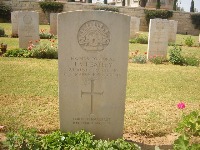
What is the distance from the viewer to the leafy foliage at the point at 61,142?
3463 millimetres

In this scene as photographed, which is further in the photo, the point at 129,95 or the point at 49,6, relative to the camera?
the point at 49,6

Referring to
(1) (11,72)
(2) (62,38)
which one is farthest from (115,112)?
(1) (11,72)

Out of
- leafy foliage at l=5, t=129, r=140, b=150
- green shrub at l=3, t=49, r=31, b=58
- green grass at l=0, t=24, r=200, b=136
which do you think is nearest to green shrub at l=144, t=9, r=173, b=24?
green grass at l=0, t=24, r=200, b=136

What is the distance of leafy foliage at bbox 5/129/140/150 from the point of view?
11.4ft

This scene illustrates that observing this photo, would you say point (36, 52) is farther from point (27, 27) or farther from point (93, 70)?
point (93, 70)

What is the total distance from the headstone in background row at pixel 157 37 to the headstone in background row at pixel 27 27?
5.43 metres

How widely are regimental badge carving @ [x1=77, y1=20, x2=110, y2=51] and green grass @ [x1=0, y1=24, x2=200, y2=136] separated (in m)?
1.82

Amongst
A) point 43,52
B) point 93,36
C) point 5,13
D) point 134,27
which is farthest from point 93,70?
point 5,13

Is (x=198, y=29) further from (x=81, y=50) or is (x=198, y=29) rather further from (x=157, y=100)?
(x=81, y=50)

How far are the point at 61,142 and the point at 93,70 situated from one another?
121 cm

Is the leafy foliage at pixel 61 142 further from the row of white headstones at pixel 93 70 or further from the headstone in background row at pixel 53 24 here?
the headstone in background row at pixel 53 24

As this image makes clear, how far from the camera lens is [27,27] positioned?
12.2m

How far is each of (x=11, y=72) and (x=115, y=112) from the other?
535 centimetres

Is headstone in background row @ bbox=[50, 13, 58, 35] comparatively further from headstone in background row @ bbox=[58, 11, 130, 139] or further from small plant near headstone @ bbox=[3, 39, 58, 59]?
headstone in background row @ bbox=[58, 11, 130, 139]
